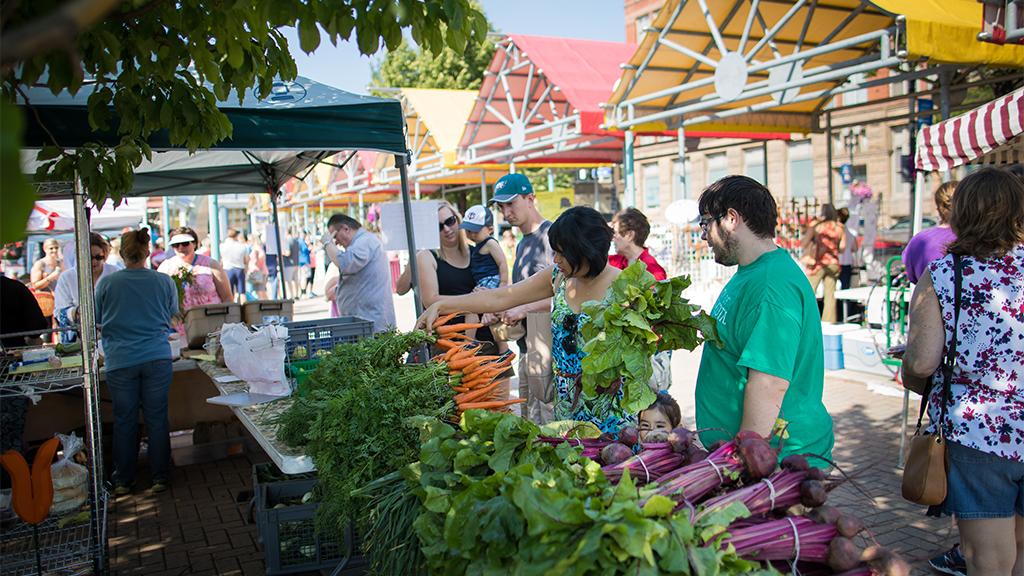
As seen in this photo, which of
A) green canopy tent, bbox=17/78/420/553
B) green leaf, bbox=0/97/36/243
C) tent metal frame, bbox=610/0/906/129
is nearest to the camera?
green leaf, bbox=0/97/36/243

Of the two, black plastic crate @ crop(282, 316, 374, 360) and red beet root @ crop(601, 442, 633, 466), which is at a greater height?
black plastic crate @ crop(282, 316, 374, 360)

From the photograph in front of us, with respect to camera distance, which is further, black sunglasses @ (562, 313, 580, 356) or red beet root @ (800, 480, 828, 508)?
black sunglasses @ (562, 313, 580, 356)

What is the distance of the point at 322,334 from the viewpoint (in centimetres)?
492

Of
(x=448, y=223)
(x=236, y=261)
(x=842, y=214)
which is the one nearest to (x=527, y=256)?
(x=448, y=223)

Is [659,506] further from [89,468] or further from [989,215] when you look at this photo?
[89,468]

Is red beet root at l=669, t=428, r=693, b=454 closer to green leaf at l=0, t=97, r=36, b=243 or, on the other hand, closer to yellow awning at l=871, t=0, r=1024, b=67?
green leaf at l=0, t=97, r=36, b=243

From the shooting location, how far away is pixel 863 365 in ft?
28.5

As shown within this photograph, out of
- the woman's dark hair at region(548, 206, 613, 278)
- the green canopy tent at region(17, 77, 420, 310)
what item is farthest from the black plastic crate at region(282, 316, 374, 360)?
the woman's dark hair at region(548, 206, 613, 278)

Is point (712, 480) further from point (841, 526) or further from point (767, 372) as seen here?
point (767, 372)

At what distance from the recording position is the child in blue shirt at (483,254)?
18.9 ft

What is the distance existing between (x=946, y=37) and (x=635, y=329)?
21.2 feet

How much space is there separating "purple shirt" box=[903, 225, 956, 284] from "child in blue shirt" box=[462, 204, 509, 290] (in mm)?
2883

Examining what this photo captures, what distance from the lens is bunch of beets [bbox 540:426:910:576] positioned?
1.69 meters

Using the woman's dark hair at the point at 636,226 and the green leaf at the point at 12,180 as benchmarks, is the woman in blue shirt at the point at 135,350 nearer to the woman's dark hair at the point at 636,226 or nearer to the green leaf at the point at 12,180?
the woman's dark hair at the point at 636,226
